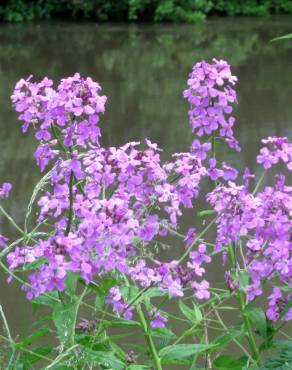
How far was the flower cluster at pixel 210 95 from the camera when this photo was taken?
1774mm

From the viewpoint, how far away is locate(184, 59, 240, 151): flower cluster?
177 cm

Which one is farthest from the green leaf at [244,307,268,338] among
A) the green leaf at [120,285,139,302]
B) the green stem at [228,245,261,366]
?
the green leaf at [120,285,139,302]

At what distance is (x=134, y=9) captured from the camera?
60.5 feet

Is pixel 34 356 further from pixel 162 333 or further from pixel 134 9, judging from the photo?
pixel 134 9

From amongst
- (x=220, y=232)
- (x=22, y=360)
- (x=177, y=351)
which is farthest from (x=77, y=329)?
(x=220, y=232)

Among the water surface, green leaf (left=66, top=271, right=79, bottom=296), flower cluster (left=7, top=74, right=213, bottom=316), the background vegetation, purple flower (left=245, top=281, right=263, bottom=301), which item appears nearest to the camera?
flower cluster (left=7, top=74, right=213, bottom=316)

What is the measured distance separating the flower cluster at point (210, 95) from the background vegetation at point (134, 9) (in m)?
16.5

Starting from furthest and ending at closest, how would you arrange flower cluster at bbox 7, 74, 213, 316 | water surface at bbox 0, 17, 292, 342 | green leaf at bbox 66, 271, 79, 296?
water surface at bbox 0, 17, 292, 342 → green leaf at bbox 66, 271, 79, 296 → flower cluster at bbox 7, 74, 213, 316

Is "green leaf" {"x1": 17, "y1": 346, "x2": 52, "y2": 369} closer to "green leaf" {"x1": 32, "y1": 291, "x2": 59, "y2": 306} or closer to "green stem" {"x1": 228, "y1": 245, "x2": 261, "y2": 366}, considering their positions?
"green leaf" {"x1": 32, "y1": 291, "x2": 59, "y2": 306}

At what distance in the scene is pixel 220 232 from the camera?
169 cm

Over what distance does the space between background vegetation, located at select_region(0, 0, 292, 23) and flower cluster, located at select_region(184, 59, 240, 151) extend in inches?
650

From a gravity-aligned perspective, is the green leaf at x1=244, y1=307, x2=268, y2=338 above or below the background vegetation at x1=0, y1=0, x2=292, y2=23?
above

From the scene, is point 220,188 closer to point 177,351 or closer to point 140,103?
point 177,351

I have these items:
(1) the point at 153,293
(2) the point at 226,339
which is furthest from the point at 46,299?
(2) the point at 226,339
